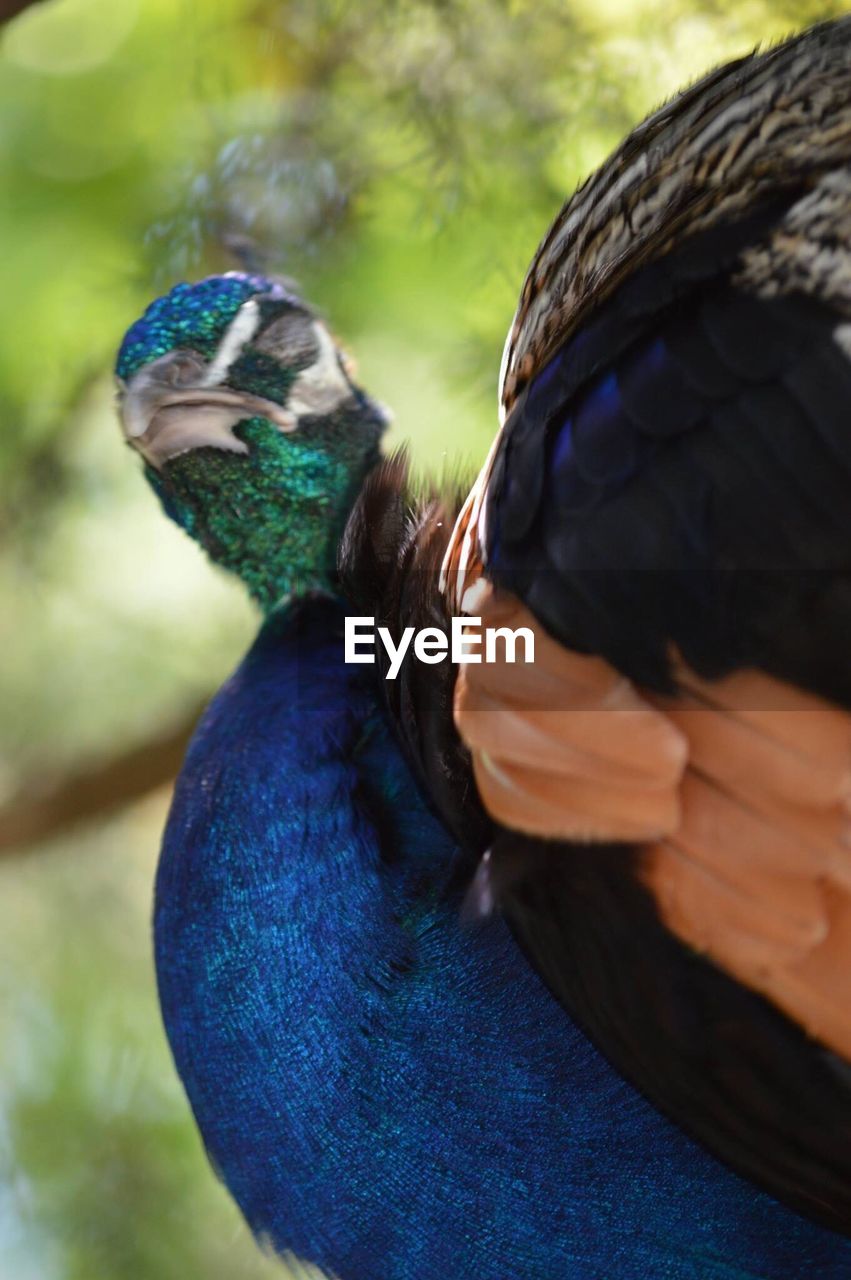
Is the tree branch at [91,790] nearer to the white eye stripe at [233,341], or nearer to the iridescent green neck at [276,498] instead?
the iridescent green neck at [276,498]

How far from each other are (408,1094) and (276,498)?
46cm

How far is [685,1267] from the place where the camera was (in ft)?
2.83

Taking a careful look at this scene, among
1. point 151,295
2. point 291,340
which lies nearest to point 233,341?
point 291,340

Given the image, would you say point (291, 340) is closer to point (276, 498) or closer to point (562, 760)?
point (276, 498)

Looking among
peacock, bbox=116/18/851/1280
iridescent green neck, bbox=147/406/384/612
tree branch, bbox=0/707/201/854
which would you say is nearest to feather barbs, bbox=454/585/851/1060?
peacock, bbox=116/18/851/1280

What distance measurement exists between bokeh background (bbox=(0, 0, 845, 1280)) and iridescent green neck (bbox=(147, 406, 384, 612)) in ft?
0.68

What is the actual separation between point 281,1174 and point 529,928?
270mm

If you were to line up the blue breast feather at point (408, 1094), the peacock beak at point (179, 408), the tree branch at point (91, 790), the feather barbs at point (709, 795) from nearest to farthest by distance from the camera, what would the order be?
the feather barbs at point (709, 795) → the blue breast feather at point (408, 1094) → the peacock beak at point (179, 408) → the tree branch at point (91, 790)

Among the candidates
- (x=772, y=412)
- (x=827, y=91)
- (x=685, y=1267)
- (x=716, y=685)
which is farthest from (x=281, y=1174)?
(x=827, y=91)

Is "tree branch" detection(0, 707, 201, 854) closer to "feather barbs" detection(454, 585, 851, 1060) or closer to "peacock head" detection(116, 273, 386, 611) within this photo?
"peacock head" detection(116, 273, 386, 611)

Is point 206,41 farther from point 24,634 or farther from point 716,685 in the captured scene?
point 716,685

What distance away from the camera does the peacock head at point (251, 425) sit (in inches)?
40.3

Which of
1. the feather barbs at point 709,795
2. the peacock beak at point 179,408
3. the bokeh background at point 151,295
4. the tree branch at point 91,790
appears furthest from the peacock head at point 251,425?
the tree branch at point 91,790

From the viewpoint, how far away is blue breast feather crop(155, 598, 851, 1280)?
0.86m
